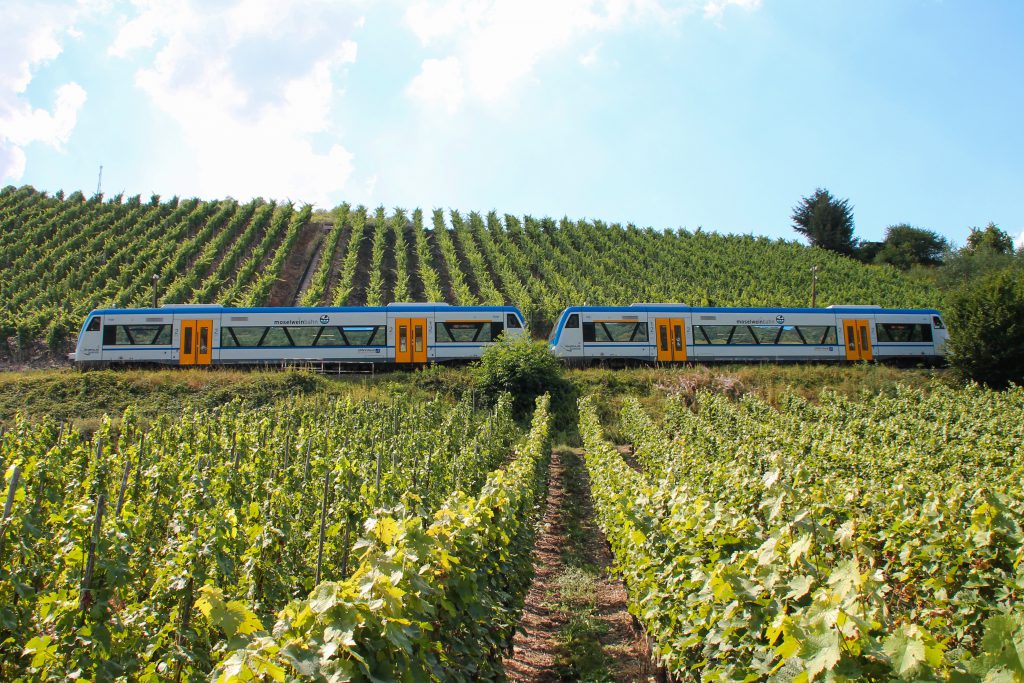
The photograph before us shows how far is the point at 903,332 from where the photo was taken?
81.3 ft

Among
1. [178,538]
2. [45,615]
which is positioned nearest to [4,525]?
[45,615]

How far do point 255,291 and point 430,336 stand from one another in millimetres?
14948

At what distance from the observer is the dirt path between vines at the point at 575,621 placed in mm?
5707

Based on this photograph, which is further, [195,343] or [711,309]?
[711,309]

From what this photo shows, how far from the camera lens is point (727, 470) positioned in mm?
7422

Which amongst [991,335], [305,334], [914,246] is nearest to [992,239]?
[914,246]

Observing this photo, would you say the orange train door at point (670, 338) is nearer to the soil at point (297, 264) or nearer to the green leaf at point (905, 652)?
the soil at point (297, 264)

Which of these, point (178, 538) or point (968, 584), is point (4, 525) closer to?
point (178, 538)

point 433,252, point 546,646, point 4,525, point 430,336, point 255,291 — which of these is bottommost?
point 546,646

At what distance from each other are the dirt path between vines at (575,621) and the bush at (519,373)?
32.0ft

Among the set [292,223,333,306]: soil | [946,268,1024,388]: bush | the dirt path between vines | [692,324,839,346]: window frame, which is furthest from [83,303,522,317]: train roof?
[946,268,1024,388]: bush

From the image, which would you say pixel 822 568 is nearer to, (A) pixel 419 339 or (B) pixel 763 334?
(A) pixel 419 339

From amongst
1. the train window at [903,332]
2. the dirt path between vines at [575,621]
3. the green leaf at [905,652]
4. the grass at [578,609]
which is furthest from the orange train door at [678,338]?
the green leaf at [905,652]

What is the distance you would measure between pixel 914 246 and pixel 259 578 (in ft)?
218
